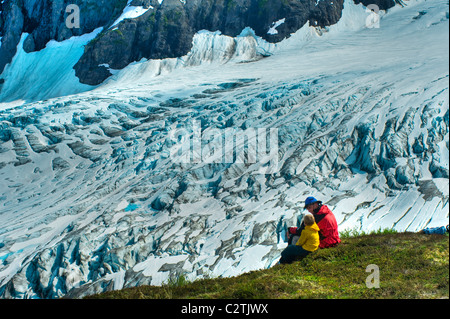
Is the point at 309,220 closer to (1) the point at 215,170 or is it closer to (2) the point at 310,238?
(2) the point at 310,238

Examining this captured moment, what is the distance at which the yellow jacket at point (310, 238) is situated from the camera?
9.35m

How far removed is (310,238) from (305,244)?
263 mm

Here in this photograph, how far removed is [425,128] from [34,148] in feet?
86.8

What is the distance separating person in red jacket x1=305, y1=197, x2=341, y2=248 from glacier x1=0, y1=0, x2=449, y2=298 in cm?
361

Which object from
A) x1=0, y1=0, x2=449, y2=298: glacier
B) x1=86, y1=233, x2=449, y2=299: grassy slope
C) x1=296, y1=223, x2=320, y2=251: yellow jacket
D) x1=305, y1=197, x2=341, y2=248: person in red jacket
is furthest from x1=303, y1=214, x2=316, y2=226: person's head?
x1=0, y1=0, x2=449, y2=298: glacier

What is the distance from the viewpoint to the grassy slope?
23.2 ft

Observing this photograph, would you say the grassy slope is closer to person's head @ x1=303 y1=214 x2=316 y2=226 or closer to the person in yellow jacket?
the person in yellow jacket

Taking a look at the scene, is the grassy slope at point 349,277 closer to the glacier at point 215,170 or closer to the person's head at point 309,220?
A: the person's head at point 309,220

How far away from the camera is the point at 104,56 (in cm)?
5397

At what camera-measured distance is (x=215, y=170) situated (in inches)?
832

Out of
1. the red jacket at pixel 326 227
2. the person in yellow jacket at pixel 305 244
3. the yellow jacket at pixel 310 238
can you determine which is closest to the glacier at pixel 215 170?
the person in yellow jacket at pixel 305 244

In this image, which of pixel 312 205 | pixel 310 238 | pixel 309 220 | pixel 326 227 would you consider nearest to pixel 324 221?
pixel 326 227

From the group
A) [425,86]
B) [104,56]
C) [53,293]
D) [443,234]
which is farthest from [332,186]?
[104,56]

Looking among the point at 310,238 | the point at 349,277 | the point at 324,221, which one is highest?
the point at 324,221
